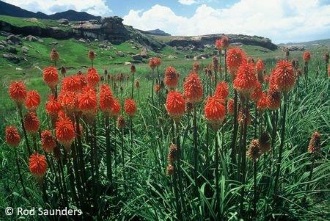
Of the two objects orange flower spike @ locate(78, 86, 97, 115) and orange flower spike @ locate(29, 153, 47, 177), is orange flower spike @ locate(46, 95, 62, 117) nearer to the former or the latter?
orange flower spike @ locate(78, 86, 97, 115)

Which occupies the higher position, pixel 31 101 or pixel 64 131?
pixel 31 101

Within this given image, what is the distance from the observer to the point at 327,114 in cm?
772

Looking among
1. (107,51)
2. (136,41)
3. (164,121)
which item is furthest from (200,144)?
(136,41)

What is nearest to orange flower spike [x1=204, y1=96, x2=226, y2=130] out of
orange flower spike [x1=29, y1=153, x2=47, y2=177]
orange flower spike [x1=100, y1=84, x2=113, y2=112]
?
orange flower spike [x1=100, y1=84, x2=113, y2=112]

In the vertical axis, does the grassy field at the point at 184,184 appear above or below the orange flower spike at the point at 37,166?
below

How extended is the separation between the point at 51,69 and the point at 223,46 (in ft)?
9.73

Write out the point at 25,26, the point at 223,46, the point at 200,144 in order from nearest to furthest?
the point at 200,144 → the point at 223,46 → the point at 25,26

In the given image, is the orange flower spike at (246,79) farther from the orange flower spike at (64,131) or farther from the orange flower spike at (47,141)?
the orange flower spike at (47,141)

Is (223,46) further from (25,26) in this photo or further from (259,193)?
(25,26)

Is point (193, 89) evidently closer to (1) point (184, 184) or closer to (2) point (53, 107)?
(1) point (184, 184)

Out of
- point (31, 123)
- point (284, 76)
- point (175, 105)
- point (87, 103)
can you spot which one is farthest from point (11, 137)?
point (284, 76)

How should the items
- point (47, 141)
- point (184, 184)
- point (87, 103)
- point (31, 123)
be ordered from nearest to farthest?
point (87, 103) → point (47, 141) → point (31, 123) → point (184, 184)

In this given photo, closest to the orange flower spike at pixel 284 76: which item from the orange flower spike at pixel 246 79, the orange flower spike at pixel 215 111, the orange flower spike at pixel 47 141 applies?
the orange flower spike at pixel 246 79

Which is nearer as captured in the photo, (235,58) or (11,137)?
(235,58)
